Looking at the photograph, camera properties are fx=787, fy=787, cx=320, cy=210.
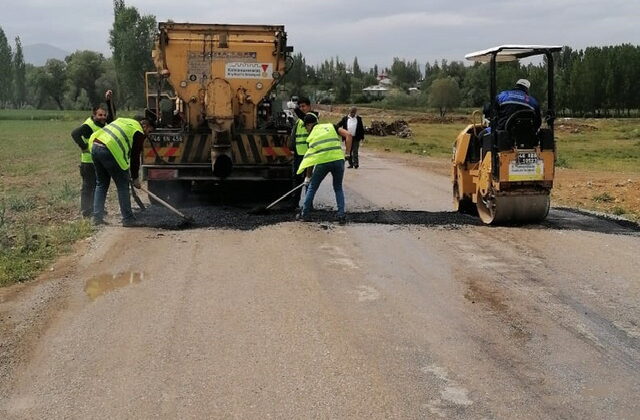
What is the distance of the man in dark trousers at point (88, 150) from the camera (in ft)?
37.0

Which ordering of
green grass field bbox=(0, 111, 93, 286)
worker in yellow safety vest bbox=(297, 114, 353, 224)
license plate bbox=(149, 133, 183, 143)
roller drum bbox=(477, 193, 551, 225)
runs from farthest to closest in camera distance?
license plate bbox=(149, 133, 183, 143) < worker in yellow safety vest bbox=(297, 114, 353, 224) < roller drum bbox=(477, 193, 551, 225) < green grass field bbox=(0, 111, 93, 286)

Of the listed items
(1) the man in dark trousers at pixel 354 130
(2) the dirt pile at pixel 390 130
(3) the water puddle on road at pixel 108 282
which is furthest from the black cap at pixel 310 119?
(2) the dirt pile at pixel 390 130

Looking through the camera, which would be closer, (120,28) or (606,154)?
(606,154)

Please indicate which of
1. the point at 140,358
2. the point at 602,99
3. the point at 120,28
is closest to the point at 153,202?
the point at 140,358

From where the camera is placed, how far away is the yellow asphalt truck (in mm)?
12125

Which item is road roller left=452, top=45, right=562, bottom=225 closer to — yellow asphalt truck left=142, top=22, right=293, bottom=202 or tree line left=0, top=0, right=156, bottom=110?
yellow asphalt truck left=142, top=22, right=293, bottom=202

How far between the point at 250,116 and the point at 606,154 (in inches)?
916

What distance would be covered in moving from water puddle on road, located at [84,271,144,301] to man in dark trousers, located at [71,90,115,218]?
4228mm

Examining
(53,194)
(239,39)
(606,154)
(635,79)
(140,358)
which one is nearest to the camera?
(140,358)

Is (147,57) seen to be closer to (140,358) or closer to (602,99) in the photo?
(602,99)

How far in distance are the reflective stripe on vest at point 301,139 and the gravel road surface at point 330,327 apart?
2443 mm

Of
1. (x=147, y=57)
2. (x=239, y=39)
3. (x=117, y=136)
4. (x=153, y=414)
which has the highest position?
(x=147, y=57)

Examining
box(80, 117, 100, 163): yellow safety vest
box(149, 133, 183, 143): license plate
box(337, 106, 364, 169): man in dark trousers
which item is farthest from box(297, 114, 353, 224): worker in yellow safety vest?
box(337, 106, 364, 169): man in dark trousers

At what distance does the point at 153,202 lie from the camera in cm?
1264
